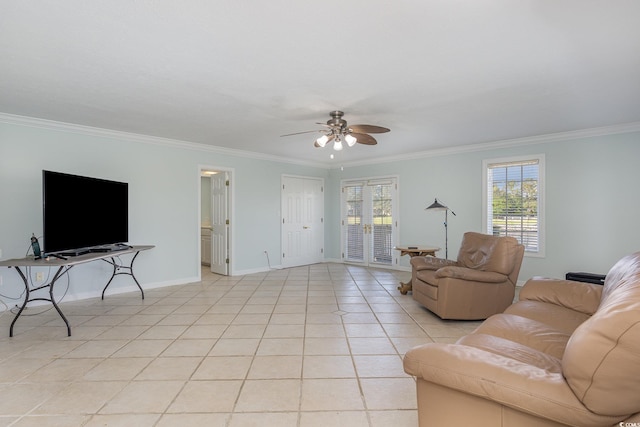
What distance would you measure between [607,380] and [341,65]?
8.11 ft

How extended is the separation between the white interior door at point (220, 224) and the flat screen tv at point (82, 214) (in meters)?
1.83

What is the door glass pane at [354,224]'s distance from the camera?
24.0 feet

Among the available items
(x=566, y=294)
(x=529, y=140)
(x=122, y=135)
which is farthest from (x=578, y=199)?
(x=122, y=135)

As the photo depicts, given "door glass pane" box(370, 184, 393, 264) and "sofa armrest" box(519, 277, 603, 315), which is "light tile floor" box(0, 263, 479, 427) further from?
"door glass pane" box(370, 184, 393, 264)

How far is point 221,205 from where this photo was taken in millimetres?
6211

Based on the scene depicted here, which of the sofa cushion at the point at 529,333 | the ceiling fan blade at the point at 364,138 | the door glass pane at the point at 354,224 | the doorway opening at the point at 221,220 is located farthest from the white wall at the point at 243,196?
the sofa cushion at the point at 529,333

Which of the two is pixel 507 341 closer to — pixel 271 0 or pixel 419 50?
pixel 419 50

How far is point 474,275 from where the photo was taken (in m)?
3.45

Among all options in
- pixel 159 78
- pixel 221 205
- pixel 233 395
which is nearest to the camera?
pixel 233 395

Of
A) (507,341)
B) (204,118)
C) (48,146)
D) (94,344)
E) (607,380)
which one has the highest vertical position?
(204,118)

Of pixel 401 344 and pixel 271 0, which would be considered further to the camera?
pixel 401 344

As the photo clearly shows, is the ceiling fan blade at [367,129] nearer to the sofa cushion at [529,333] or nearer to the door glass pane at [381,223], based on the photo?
the sofa cushion at [529,333]

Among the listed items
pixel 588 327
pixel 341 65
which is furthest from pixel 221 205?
pixel 588 327

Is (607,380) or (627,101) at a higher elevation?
(627,101)
